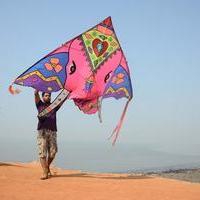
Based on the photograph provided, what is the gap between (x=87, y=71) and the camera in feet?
44.3

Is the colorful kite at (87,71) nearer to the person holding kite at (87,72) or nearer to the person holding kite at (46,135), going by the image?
the person holding kite at (87,72)

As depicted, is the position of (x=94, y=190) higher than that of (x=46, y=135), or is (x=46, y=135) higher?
(x=46, y=135)

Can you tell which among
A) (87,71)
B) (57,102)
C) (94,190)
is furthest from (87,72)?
(94,190)

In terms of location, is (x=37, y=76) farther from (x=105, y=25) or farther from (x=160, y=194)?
(x=160, y=194)

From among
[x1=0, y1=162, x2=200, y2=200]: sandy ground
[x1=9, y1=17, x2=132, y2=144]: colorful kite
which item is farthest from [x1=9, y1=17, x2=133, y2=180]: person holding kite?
[x1=0, y1=162, x2=200, y2=200]: sandy ground

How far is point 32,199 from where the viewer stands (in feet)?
28.6

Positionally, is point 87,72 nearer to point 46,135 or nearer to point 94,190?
point 46,135

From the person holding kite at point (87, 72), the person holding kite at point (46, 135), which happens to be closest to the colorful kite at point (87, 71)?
the person holding kite at point (87, 72)

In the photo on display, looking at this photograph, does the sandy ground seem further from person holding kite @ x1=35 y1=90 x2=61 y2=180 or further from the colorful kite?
the colorful kite

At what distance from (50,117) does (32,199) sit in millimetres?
3935

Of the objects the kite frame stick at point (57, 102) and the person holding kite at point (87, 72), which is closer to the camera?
the kite frame stick at point (57, 102)

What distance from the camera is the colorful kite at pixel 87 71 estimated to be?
12930 millimetres

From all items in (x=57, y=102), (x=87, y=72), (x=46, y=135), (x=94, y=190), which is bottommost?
(x=94, y=190)

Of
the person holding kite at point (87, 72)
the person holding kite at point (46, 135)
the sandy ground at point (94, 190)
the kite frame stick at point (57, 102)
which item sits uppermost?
the person holding kite at point (87, 72)
